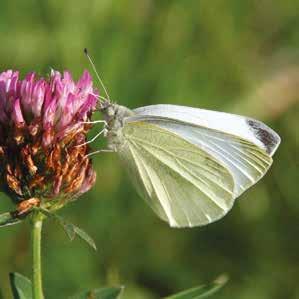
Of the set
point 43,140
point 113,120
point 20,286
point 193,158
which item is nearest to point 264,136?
point 193,158

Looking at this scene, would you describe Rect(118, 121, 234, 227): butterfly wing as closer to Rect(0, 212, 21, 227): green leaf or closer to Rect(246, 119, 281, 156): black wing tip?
Rect(246, 119, 281, 156): black wing tip

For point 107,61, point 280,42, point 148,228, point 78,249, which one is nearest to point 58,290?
point 78,249

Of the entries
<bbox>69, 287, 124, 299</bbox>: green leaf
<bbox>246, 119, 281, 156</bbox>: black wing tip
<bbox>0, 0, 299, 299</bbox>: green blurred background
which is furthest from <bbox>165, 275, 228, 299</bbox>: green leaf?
<bbox>0, 0, 299, 299</bbox>: green blurred background

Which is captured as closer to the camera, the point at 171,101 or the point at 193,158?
the point at 193,158

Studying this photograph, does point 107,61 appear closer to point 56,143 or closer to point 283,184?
point 283,184

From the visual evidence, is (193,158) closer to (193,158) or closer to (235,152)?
(193,158)

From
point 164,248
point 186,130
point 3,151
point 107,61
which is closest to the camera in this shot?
point 3,151

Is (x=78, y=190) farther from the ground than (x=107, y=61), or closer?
closer
